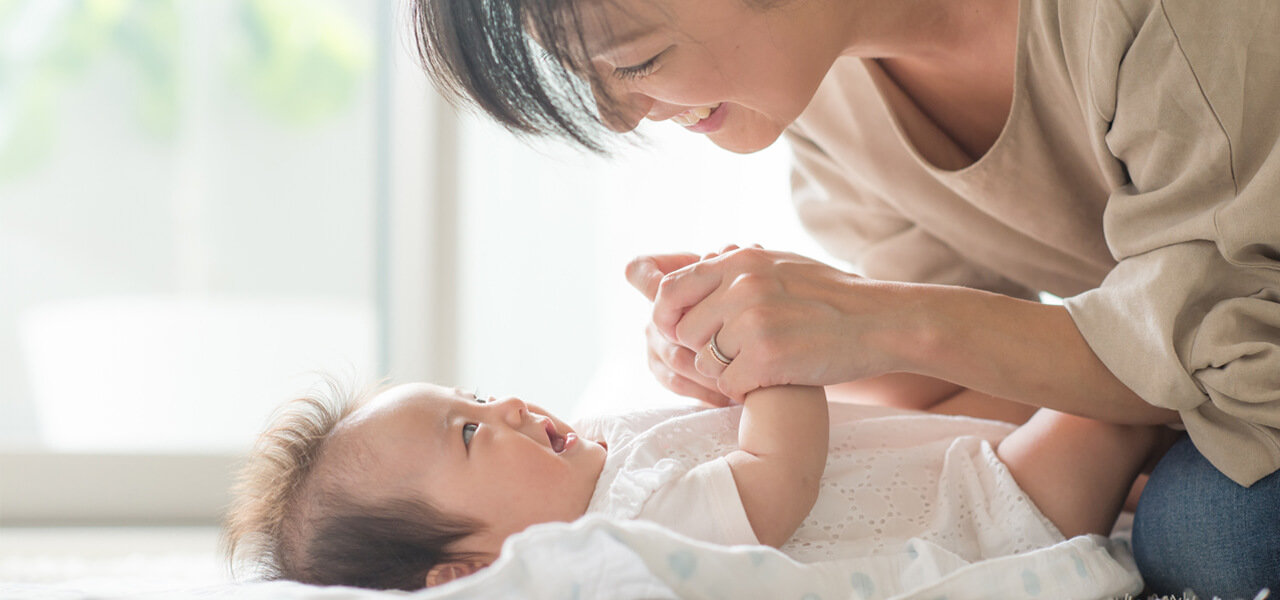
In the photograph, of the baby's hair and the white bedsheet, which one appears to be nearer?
the white bedsheet

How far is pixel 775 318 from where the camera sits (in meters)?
0.89

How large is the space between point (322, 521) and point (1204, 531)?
2.53ft

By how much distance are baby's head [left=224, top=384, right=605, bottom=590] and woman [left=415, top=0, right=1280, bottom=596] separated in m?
0.17

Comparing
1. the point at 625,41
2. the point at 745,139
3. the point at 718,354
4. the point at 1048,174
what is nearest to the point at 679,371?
the point at 718,354

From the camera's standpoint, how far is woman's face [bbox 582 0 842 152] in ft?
2.83

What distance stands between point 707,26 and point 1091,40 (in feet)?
1.10

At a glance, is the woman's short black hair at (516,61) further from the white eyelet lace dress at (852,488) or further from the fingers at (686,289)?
the white eyelet lace dress at (852,488)

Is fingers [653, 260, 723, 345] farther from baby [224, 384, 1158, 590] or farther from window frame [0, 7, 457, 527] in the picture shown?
window frame [0, 7, 457, 527]

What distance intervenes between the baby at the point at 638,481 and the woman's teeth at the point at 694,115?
1.00 feet

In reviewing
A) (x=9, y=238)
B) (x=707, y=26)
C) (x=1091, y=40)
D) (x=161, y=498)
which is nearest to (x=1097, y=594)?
(x=1091, y=40)

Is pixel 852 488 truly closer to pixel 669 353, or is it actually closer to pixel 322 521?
pixel 669 353

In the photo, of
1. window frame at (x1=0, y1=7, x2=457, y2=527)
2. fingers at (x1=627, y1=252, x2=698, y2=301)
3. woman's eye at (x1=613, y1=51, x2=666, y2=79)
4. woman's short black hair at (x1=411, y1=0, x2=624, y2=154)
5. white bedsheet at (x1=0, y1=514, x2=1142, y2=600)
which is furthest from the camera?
window frame at (x1=0, y1=7, x2=457, y2=527)

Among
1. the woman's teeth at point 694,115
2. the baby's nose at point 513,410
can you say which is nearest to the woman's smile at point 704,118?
the woman's teeth at point 694,115


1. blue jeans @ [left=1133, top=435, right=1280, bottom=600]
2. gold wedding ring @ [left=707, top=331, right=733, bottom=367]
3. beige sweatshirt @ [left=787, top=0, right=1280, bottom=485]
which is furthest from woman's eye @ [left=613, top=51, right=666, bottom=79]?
blue jeans @ [left=1133, top=435, right=1280, bottom=600]
